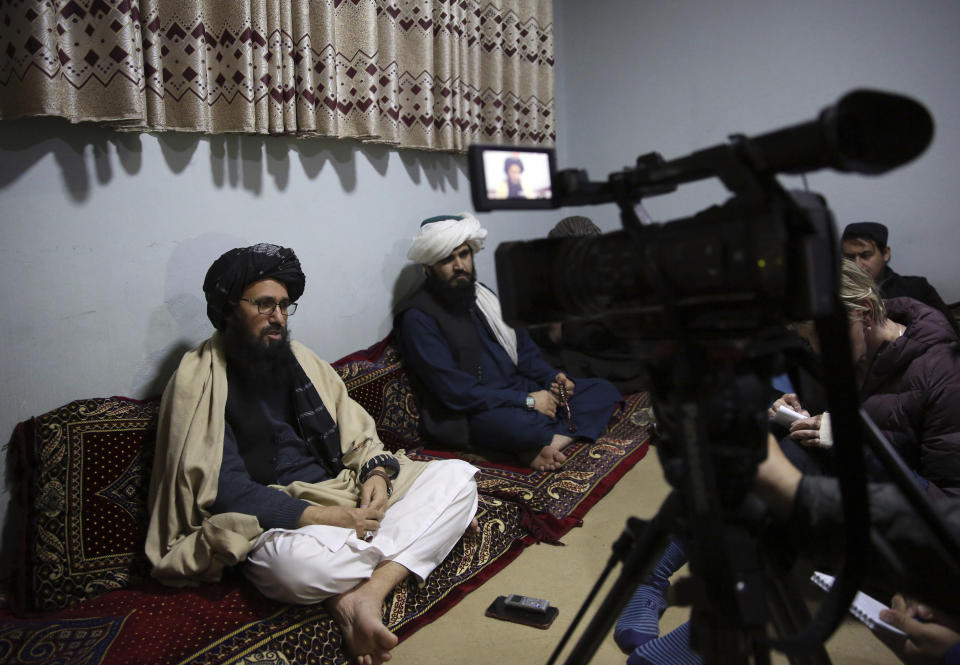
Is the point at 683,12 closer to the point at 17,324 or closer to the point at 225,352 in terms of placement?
the point at 225,352

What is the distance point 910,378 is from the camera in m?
1.78

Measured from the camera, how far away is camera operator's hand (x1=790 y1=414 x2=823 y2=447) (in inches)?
76.8

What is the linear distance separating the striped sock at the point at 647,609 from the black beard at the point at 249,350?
3.91 ft

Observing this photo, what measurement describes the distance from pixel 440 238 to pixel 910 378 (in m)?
1.74

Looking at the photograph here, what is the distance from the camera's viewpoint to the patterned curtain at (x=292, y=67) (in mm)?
1801

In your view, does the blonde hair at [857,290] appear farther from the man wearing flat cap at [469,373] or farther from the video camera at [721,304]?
the man wearing flat cap at [469,373]

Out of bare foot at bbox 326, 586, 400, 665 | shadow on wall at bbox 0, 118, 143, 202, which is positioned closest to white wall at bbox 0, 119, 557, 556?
shadow on wall at bbox 0, 118, 143, 202

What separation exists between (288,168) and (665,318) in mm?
2061

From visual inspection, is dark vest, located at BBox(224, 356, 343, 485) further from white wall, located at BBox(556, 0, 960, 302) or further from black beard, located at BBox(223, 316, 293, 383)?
white wall, located at BBox(556, 0, 960, 302)

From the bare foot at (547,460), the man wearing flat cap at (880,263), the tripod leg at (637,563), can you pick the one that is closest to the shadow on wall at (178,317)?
the bare foot at (547,460)

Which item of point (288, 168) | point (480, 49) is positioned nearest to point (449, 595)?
point (288, 168)

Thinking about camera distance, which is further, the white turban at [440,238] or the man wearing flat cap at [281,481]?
the white turban at [440,238]

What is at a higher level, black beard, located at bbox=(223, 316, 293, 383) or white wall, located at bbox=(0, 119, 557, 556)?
white wall, located at bbox=(0, 119, 557, 556)

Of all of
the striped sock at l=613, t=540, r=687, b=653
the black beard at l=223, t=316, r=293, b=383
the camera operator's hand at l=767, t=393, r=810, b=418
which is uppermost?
the black beard at l=223, t=316, r=293, b=383
